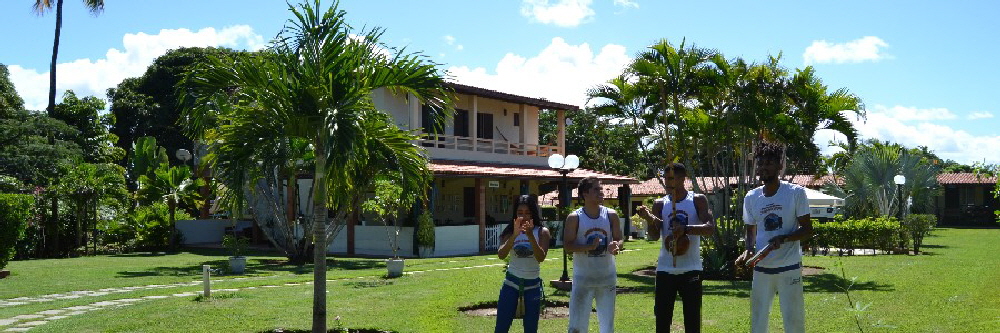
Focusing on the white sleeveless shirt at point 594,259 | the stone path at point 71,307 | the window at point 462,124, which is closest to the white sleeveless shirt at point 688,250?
Answer: the white sleeveless shirt at point 594,259

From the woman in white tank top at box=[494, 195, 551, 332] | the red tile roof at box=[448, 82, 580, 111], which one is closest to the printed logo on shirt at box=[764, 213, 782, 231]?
the woman in white tank top at box=[494, 195, 551, 332]

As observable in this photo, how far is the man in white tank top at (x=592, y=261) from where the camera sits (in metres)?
6.19

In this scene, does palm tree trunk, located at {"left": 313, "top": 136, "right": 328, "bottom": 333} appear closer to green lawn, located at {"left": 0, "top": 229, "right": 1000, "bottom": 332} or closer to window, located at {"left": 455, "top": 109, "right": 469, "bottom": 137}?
green lawn, located at {"left": 0, "top": 229, "right": 1000, "bottom": 332}

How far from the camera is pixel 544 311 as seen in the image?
1032cm

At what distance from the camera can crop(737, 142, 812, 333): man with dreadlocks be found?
5.83 meters

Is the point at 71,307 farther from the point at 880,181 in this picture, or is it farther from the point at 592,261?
the point at 880,181

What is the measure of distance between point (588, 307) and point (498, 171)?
1907 cm

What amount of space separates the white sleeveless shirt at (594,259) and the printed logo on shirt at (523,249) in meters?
0.37

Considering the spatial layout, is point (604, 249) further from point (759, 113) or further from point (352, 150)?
point (759, 113)

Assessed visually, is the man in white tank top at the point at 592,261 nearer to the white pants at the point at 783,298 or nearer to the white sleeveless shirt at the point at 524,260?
the white sleeveless shirt at the point at 524,260

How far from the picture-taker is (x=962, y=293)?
1187 cm

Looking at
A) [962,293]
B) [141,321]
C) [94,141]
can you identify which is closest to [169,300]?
[141,321]

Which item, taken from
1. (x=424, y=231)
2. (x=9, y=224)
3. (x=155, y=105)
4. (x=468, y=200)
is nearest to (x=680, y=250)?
(x=9, y=224)

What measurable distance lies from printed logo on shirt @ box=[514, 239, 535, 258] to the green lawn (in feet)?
7.99
